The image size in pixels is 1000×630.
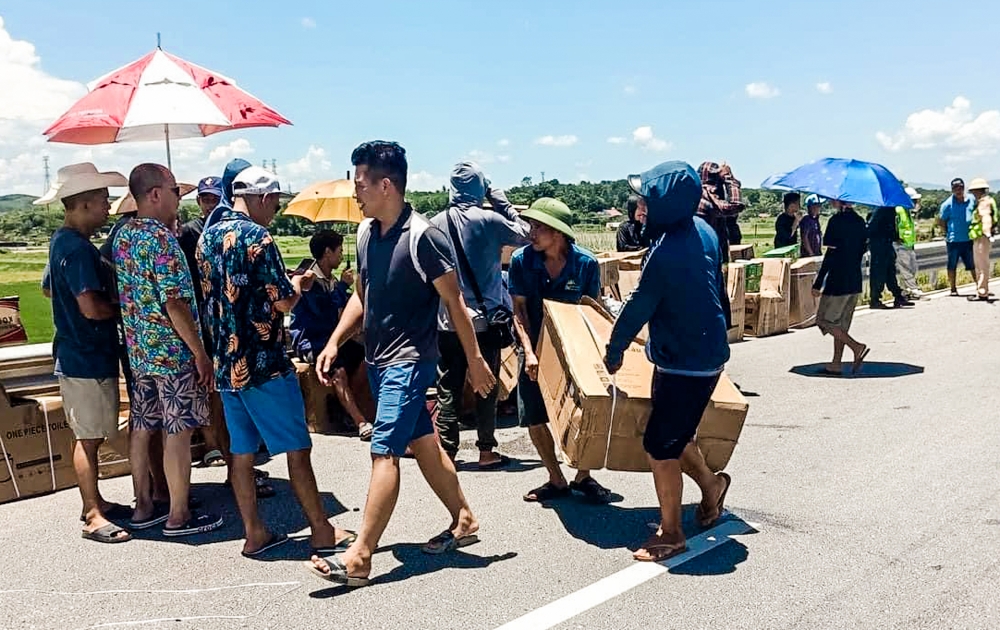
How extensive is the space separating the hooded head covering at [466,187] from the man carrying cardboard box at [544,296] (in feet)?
2.22

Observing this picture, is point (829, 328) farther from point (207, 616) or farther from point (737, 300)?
point (207, 616)

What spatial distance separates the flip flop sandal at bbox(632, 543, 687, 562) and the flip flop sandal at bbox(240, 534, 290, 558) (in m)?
1.87

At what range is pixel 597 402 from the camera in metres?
4.39

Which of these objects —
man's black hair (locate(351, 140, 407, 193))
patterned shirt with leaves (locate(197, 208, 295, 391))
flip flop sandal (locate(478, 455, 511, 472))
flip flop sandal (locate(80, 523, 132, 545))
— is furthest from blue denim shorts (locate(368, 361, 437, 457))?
flip flop sandal (locate(478, 455, 511, 472))

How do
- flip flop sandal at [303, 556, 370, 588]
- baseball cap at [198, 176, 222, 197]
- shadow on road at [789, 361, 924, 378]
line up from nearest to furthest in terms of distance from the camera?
1. flip flop sandal at [303, 556, 370, 588]
2. baseball cap at [198, 176, 222, 197]
3. shadow on road at [789, 361, 924, 378]

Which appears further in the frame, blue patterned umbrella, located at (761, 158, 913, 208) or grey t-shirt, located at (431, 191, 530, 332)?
blue patterned umbrella, located at (761, 158, 913, 208)

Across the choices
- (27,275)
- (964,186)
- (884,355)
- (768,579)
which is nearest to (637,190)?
(768,579)

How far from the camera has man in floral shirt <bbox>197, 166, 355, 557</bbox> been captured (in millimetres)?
4410

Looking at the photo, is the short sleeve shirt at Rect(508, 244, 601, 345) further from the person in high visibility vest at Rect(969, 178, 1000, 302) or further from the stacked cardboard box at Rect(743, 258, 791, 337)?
the person in high visibility vest at Rect(969, 178, 1000, 302)

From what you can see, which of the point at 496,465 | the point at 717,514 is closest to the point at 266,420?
the point at 496,465

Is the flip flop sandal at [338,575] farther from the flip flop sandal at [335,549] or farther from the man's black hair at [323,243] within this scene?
the man's black hair at [323,243]

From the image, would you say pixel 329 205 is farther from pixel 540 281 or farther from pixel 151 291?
pixel 151 291

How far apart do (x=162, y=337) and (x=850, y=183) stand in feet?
21.8

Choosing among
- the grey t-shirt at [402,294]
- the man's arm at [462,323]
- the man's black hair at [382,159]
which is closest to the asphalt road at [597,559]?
the man's arm at [462,323]
